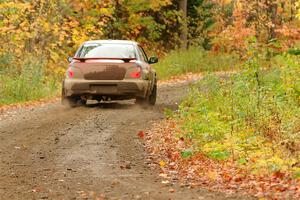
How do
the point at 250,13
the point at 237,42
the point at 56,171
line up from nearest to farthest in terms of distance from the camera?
the point at 56,171 → the point at 237,42 → the point at 250,13

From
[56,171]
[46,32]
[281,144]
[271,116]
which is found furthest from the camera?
[46,32]

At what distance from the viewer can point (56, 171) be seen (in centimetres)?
993

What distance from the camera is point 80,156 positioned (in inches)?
438

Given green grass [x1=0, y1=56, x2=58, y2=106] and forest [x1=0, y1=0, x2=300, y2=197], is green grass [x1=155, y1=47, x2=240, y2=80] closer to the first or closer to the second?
forest [x1=0, y1=0, x2=300, y2=197]

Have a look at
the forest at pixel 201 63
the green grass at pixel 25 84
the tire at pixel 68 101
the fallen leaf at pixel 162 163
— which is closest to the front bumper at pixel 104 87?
the tire at pixel 68 101

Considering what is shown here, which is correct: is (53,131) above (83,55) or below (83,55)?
below

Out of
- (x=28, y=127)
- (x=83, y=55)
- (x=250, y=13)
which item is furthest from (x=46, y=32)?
(x=250, y=13)

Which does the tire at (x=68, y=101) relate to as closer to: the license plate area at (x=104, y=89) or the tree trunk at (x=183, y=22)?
the license plate area at (x=104, y=89)

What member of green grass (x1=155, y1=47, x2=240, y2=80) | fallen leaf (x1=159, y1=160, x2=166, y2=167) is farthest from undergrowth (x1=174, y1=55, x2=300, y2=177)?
green grass (x1=155, y1=47, x2=240, y2=80)

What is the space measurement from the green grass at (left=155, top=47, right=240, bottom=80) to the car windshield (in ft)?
38.5

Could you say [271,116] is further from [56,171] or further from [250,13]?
[250,13]

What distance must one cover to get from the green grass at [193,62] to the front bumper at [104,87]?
484 inches

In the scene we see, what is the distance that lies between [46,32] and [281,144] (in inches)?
788

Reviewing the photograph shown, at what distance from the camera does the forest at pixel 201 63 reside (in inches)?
443
